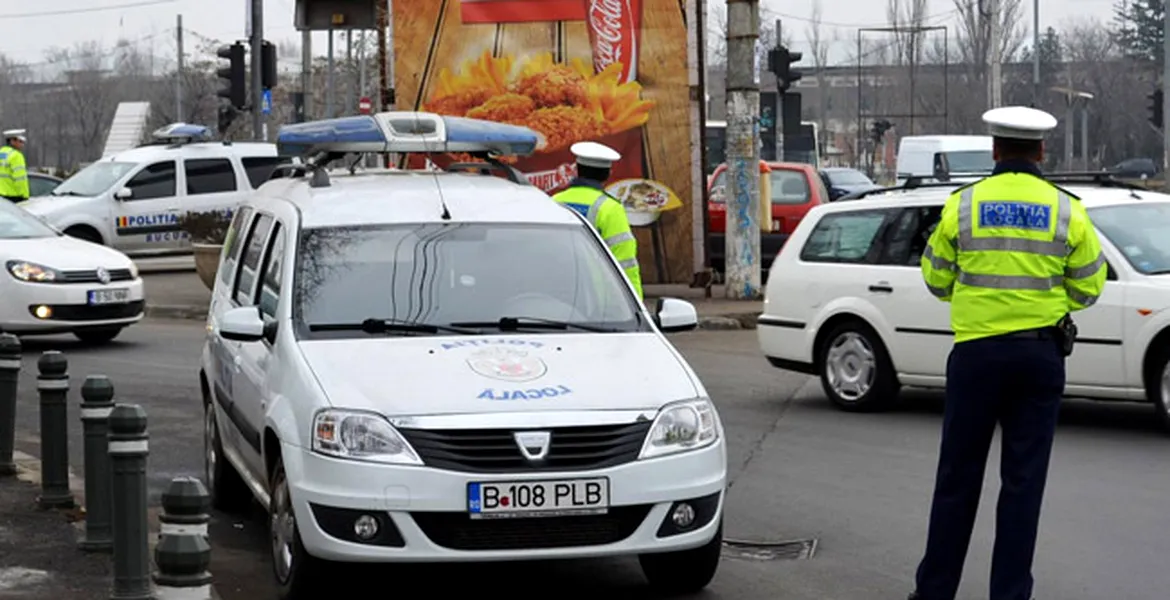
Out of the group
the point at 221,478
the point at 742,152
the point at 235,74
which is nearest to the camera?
the point at 221,478

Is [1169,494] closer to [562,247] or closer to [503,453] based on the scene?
[562,247]

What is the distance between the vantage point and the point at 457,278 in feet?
28.3

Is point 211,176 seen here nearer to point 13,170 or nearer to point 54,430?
point 13,170

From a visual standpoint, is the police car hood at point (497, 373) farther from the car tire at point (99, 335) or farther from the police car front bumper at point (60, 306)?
the car tire at point (99, 335)

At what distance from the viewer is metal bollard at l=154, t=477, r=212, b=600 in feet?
19.6

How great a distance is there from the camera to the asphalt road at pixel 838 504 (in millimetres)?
8352

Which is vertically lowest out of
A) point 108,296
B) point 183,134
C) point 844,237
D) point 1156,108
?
point 108,296

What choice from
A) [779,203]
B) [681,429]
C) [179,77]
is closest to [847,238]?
[681,429]

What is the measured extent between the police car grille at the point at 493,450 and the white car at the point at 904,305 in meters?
5.79

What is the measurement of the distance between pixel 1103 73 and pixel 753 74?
85824 mm

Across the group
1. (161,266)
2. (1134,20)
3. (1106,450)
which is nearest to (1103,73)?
(1134,20)

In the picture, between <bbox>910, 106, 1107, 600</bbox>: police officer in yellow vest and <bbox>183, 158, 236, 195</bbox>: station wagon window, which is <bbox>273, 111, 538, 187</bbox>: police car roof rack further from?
<bbox>183, 158, 236, 195</bbox>: station wagon window

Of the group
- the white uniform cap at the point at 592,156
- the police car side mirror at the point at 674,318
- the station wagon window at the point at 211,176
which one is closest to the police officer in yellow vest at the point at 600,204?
the white uniform cap at the point at 592,156

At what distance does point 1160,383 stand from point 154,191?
19207 millimetres
